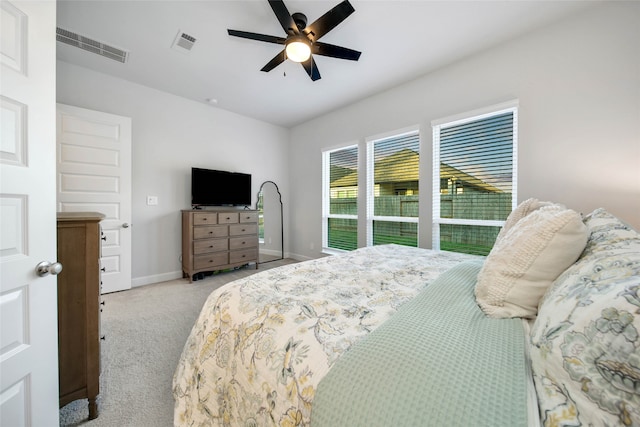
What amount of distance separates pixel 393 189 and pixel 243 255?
254 cm

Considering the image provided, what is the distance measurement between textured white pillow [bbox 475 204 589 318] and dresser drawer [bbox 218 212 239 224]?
3.42 meters

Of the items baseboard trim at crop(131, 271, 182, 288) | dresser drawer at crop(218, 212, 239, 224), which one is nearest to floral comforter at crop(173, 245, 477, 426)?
dresser drawer at crop(218, 212, 239, 224)

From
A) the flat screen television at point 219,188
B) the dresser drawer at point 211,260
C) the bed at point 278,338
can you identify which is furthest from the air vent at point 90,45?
the bed at point 278,338

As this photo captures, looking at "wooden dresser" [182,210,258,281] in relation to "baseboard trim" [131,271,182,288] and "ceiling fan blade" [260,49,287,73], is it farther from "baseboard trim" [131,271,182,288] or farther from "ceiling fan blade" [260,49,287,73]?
"ceiling fan blade" [260,49,287,73]

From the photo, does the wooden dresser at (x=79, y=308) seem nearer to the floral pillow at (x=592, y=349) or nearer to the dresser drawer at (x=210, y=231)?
the floral pillow at (x=592, y=349)

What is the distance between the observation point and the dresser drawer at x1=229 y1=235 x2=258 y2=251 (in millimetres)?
3721

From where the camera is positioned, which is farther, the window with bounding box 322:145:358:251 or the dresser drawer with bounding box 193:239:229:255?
the window with bounding box 322:145:358:251

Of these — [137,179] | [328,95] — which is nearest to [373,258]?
[328,95]

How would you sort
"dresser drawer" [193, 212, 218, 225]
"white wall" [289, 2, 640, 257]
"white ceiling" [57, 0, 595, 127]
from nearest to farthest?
"white wall" [289, 2, 640, 257] < "white ceiling" [57, 0, 595, 127] < "dresser drawer" [193, 212, 218, 225]

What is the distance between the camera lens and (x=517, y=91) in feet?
7.86

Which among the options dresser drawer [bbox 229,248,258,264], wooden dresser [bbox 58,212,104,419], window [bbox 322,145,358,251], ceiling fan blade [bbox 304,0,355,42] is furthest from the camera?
window [bbox 322,145,358,251]

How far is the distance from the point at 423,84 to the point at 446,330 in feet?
10.5

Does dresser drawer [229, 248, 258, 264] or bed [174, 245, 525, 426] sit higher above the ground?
bed [174, 245, 525, 426]

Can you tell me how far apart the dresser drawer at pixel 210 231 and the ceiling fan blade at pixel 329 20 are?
270cm
